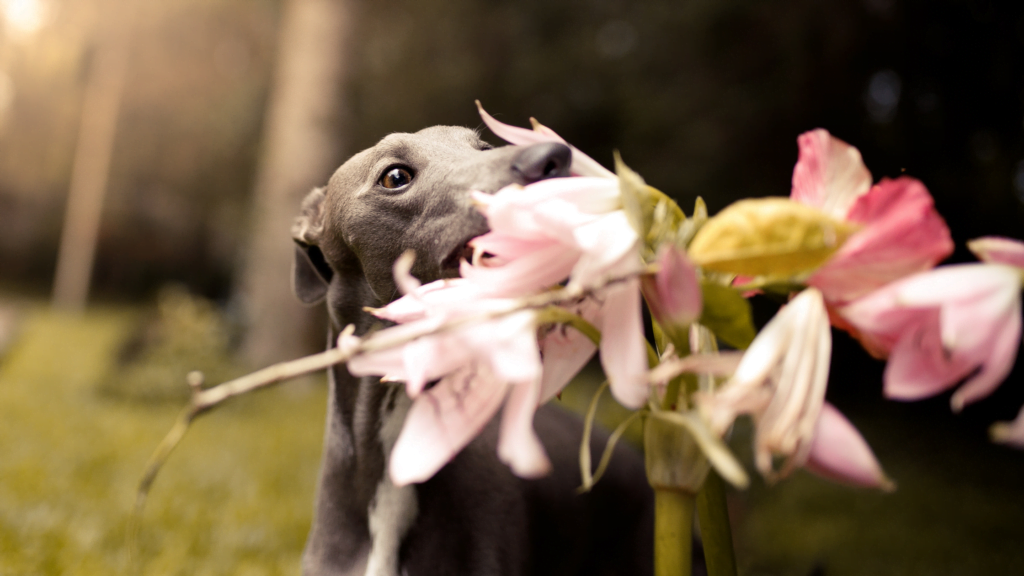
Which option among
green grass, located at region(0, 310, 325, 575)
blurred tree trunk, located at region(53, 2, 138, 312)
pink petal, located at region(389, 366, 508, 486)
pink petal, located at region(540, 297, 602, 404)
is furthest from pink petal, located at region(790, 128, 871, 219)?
blurred tree trunk, located at region(53, 2, 138, 312)

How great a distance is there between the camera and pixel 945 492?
4223 mm

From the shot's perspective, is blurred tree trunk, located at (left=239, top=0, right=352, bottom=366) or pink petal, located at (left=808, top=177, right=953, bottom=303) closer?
pink petal, located at (left=808, top=177, right=953, bottom=303)

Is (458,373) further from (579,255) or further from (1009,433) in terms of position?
(1009,433)

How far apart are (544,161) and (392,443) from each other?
27.7 inches

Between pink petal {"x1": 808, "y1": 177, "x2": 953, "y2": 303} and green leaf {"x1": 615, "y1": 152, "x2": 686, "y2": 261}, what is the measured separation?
0.12m

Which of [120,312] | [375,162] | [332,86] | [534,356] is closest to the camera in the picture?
[534,356]

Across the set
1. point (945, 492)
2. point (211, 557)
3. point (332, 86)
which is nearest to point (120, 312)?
point (332, 86)

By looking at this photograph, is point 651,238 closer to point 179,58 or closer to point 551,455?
point 551,455

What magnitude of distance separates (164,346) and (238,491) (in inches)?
87.2

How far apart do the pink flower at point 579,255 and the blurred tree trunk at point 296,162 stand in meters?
4.00

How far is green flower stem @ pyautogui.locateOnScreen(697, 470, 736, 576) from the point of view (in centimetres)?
60

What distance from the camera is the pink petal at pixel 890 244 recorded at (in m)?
0.46

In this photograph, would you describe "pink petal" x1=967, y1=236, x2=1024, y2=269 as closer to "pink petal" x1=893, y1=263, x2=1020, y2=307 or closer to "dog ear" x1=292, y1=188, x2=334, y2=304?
"pink petal" x1=893, y1=263, x2=1020, y2=307

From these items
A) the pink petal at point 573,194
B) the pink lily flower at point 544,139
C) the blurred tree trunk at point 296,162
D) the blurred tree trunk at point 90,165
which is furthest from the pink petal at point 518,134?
the blurred tree trunk at point 90,165
